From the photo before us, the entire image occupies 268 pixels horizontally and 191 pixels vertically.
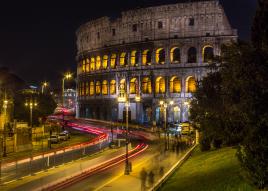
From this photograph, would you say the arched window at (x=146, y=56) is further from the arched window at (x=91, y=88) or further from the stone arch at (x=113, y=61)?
the arched window at (x=91, y=88)

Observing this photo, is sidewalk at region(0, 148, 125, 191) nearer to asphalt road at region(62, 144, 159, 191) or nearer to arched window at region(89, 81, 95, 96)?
asphalt road at region(62, 144, 159, 191)

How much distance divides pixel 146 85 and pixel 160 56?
6.51m

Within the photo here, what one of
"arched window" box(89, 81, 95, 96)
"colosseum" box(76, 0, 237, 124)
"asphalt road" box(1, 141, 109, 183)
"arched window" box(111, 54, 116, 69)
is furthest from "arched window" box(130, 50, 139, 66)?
"asphalt road" box(1, 141, 109, 183)

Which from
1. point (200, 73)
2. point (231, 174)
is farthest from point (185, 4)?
point (231, 174)

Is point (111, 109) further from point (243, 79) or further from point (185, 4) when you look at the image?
point (243, 79)

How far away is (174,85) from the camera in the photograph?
8031cm

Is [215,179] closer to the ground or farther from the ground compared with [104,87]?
closer to the ground

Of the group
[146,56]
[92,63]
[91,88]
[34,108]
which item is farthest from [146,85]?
[34,108]

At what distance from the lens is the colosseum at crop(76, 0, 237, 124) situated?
77.5 m

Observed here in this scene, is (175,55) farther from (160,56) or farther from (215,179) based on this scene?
(215,179)

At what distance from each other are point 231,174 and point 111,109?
7082cm

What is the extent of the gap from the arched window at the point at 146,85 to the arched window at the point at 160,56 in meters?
3.96

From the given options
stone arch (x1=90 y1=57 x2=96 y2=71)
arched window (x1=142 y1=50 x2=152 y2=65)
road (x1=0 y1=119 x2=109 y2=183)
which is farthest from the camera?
stone arch (x1=90 y1=57 x2=96 y2=71)

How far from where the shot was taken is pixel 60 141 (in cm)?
5369
